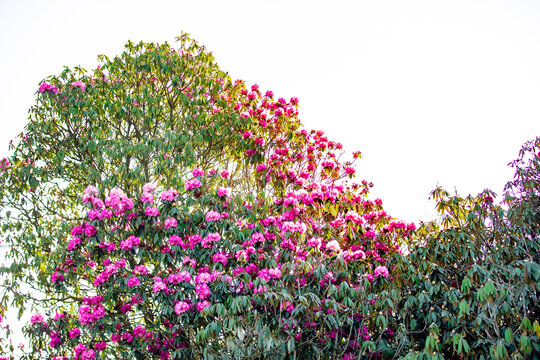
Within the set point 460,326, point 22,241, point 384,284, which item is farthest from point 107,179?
point 460,326

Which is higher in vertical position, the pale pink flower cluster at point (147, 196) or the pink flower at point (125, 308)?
the pale pink flower cluster at point (147, 196)

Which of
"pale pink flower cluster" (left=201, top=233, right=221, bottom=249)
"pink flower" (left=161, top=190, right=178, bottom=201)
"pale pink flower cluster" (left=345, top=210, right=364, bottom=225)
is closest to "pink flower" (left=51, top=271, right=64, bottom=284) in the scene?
"pink flower" (left=161, top=190, right=178, bottom=201)

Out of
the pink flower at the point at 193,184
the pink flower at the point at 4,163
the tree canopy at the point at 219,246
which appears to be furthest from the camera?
the pink flower at the point at 4,163

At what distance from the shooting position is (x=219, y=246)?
5652 millimetres

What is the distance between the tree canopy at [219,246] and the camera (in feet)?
16.7

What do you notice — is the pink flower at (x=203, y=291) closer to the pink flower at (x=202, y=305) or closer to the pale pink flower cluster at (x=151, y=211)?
the pink flower at (x=202, y=305)

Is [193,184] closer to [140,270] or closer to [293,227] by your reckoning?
[140,270]

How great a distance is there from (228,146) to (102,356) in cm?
332

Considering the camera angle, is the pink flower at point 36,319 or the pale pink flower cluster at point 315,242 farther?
the pale pink flower cluster at point 315,242

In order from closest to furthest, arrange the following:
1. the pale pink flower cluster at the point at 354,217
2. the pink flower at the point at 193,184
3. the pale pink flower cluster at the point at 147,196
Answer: the pale pink flower cluster at the point at 147,196, the pink flower at the point at 193,184, the pale pink flower cluster at the point at 354,217

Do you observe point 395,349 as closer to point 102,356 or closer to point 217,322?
point 217,322

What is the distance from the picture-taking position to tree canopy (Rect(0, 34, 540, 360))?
200 inches

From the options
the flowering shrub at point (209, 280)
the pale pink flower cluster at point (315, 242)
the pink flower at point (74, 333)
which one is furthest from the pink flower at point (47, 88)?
the pale pink flower cluster at point (315, 242)

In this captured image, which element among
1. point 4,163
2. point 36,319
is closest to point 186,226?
point 36,319
